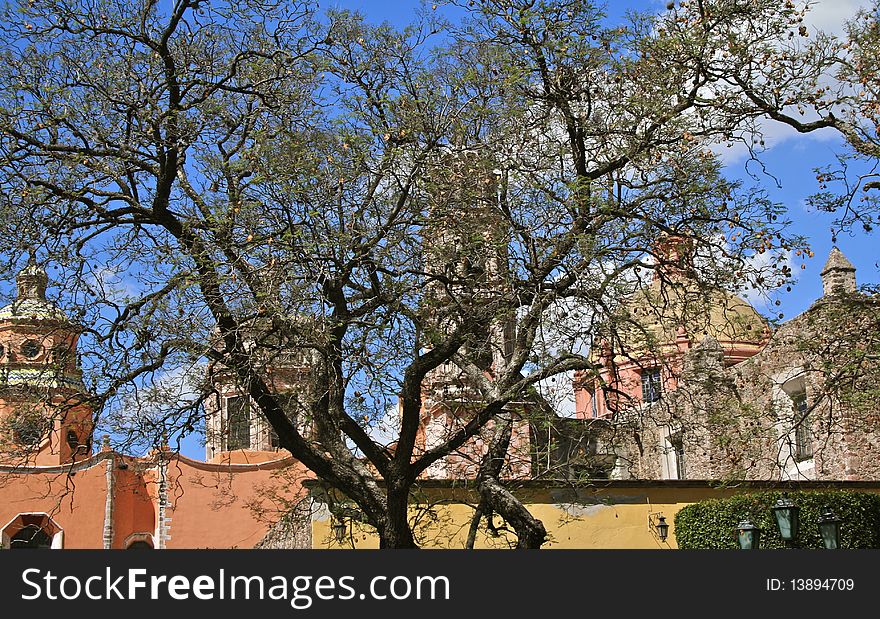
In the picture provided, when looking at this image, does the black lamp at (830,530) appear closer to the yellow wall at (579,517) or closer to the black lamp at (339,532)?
the yellow wall at (579,517)

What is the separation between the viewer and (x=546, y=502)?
14.5m

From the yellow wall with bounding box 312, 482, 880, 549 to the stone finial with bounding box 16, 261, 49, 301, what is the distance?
5500 millimetres

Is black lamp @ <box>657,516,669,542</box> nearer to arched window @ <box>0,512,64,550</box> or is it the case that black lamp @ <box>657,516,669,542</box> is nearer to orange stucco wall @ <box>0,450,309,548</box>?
orange stucco wall @ <box>0,450,309,548</box>

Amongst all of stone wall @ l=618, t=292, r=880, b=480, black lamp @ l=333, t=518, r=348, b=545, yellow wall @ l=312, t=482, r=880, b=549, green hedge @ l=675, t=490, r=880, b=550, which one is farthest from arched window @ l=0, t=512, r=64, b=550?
green hedge @ l=675, t=490, r=880, b=550

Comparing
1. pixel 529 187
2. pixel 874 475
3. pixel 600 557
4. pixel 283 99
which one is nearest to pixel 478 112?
pixel 529 187

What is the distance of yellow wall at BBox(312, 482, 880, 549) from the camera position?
1355 cm

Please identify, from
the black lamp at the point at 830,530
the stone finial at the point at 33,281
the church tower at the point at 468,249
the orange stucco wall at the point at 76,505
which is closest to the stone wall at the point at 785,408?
the black lamp at the point at 830,530

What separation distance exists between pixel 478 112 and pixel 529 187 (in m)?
0.82

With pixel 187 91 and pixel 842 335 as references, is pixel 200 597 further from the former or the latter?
pixel 842 335

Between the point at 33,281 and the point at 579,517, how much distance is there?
8531 mm

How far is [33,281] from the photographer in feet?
30.1

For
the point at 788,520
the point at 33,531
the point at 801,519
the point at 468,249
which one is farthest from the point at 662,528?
the point at 33,531

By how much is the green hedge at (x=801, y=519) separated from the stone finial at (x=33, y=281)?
9733 millimetres

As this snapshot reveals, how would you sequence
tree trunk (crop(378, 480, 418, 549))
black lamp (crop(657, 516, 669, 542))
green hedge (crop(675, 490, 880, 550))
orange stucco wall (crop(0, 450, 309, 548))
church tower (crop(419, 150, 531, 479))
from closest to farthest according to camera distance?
1. church tower (crop(419, 150, 531, 479))
2. tree trunk (crop(378, 480, 418, 549))
3. green hedge (crop(675, 490, 880, 550))
4. black lamp (crop(657, 516, 669, 542))
5. orange stucco wall (crop(0, 450, 309, 548))
